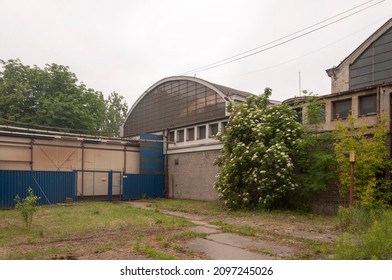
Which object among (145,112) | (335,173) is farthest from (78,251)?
(145,112)

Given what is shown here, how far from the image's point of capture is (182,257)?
7.02 m

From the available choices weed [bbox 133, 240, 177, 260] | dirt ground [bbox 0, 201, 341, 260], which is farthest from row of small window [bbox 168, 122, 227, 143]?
weed [bbox 133, 240, 177, 260]

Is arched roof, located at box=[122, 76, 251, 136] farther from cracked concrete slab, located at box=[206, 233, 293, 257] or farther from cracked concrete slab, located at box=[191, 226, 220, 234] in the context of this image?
cracked concrete slab, located at box=[206, 233, 293, 257]

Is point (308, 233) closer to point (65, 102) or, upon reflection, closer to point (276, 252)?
point (276, 252)

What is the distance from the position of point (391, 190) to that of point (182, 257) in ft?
31.8

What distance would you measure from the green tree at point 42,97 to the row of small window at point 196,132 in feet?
29.3

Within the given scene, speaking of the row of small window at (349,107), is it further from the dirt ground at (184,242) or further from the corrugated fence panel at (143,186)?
the corrugated fence panel at (143,186)

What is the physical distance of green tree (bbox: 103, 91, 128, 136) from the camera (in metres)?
57.5

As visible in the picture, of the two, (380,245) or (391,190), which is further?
(391,190)

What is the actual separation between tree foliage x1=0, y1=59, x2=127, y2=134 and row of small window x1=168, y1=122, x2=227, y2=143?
8.32 meters

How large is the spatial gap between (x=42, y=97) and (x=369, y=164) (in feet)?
89.1

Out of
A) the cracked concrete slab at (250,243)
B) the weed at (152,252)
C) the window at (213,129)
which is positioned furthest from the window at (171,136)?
the weed at (152,252)

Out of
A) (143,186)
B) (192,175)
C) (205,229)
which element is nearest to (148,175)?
(143,186)

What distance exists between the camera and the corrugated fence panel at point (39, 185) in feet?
59.1
